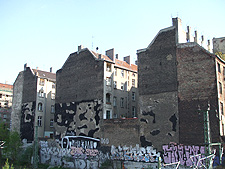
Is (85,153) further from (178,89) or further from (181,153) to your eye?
(178,89)

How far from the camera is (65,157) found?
45188mm

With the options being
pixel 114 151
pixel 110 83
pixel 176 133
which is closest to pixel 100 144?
pixel 114 151

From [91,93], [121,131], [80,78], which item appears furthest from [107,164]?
[80,78]

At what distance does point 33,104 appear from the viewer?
55.7 metres

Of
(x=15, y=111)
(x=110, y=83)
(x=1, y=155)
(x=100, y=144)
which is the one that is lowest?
(x=1, y=155)

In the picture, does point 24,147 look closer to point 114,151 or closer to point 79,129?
point 79,129

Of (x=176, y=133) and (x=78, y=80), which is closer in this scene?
(x=176, y=133)

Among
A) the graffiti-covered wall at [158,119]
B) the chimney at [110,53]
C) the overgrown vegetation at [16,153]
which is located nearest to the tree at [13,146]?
the overgrown vegetation at [16,153]

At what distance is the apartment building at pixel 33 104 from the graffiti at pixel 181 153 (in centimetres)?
2920

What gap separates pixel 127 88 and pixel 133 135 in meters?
14.8

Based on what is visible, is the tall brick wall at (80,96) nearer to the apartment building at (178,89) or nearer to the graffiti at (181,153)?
the apartment building at (178,89)

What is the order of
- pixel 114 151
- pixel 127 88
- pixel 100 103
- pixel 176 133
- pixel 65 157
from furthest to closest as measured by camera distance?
pixel 127 88 → pixel 65 157 → pixel 100 103 → pixel 114 151 → pixel 176 133

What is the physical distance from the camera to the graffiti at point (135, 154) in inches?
1372

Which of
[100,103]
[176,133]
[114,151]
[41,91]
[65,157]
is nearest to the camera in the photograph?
[176,133]
